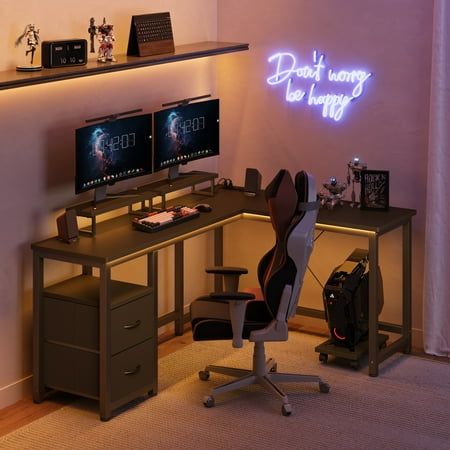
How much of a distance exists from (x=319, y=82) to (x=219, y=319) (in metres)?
1.78

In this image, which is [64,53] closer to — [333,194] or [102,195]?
[102,195]

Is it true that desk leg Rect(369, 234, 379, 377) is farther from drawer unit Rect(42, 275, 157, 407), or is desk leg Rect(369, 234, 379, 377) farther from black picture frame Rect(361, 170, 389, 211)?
drawer unit Rect(42, 275, 157, 407)

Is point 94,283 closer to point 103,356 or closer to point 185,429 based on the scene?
point 103,356

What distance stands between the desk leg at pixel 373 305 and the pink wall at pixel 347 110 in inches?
23.3

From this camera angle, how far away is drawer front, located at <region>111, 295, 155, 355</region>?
5324 mm

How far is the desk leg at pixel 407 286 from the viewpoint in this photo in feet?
20.1

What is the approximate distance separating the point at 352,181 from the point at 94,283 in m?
1.69

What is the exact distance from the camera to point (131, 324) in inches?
213

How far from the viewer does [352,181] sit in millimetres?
6387

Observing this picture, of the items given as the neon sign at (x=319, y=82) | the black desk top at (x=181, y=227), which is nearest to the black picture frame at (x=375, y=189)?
the black desk top at (x=181, y=227)

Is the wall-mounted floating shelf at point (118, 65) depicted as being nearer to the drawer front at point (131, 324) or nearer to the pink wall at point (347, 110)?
the pink wall at point (347, 110)

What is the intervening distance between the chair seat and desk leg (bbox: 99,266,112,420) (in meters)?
0.44

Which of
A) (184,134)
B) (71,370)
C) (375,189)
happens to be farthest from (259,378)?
(184,134)

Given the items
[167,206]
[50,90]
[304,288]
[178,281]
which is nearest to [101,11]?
[50,90]
